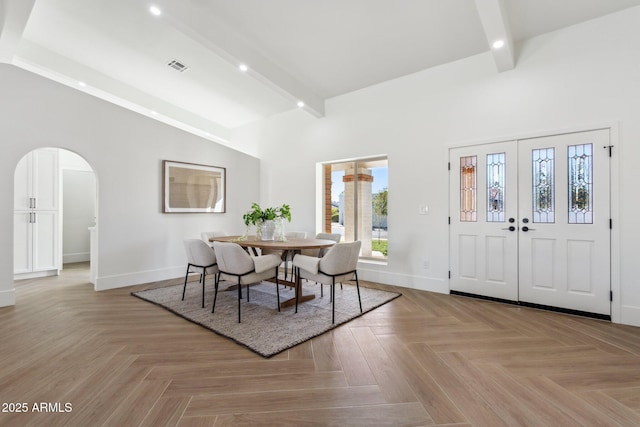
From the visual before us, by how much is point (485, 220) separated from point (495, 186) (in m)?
0.44

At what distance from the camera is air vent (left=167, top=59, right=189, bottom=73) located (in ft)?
14.1

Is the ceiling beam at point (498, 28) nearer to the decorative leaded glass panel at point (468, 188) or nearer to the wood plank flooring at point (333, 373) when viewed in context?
the decorative leaded glass panel at point (468, 188)

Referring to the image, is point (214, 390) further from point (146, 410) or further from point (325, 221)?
point (325, 221)

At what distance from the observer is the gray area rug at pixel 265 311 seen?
2.56 metres

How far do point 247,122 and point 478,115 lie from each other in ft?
15.1

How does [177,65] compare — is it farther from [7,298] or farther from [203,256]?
[7,298]

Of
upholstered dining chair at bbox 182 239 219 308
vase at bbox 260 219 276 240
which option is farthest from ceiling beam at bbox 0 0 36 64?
vase at bbox 260 219 276 240

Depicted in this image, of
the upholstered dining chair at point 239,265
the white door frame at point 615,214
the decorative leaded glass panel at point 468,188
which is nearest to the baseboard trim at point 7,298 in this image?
the upholstered dining chair at point 239,265

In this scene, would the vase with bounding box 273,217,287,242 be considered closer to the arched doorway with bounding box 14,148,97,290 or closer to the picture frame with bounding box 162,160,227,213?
the picture frame with bounding box 162,160,227,213

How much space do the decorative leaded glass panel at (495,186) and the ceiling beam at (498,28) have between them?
1081 mm

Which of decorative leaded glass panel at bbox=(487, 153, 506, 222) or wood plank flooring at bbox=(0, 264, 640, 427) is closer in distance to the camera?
wood plank flooring at bbox=(0, 264, 640, 427)

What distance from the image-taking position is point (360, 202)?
5184 millimetres

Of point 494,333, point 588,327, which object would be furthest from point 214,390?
point 588,327

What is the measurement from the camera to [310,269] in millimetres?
3092
